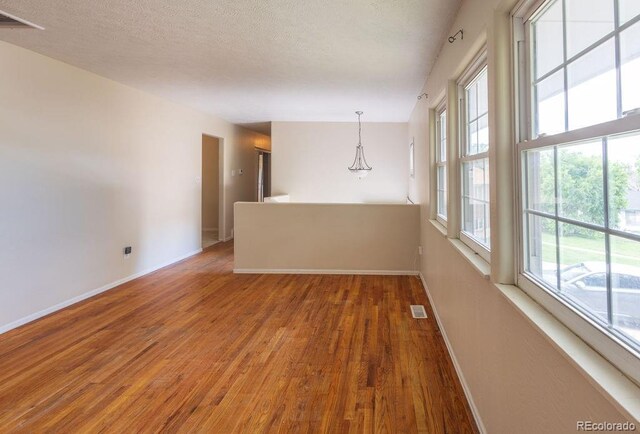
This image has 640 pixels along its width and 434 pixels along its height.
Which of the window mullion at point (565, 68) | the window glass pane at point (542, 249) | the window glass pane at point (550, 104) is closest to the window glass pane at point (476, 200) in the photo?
the window glass pane at point (542, 249)

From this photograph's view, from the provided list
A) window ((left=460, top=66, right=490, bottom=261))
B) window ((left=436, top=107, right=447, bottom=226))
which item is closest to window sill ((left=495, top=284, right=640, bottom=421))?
window ((left=460, top=66, right=490, bottom=261))

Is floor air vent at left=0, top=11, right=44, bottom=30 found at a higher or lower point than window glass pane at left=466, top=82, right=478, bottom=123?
higher

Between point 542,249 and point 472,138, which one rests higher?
point 472,138

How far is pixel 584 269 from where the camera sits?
1014mm

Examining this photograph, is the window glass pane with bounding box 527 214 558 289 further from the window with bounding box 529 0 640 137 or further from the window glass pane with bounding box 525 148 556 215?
the window with bounding box 529 0 640 137

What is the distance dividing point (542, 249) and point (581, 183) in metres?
0.40

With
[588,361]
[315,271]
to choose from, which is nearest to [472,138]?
[588,361]

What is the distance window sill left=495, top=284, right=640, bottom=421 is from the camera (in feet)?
2.27

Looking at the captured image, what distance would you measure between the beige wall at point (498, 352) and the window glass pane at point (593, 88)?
0.45 metres

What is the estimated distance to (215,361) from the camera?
95.0 inches

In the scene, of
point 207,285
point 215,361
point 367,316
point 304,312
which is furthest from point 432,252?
point 207,285

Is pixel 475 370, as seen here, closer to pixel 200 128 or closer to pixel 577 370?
pixel 577 370

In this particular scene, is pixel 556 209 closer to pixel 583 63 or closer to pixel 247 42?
pixel 583 63

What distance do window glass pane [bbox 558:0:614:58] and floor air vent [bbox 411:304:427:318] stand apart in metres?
2.59
